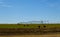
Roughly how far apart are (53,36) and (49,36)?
2.63ft

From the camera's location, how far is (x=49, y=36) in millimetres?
30375

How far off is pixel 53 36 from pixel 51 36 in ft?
1.31

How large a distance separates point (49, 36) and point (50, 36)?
201 millimetres

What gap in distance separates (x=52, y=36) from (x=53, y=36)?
20 cm

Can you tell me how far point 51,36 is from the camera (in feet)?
99.6

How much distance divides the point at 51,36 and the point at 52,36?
0.20 meters

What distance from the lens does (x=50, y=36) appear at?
30359mm

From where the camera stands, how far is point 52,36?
99.6 ft

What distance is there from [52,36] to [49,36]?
60cm

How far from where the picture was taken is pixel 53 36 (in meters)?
30.3

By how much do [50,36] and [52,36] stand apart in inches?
15.8
